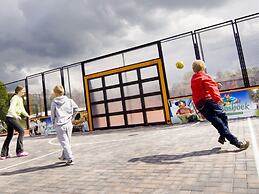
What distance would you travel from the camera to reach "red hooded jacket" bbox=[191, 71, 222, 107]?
408 centimetres

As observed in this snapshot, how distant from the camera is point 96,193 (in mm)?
2740

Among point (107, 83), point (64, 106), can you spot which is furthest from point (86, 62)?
point (64, 106)

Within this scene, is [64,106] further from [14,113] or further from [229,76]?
[229,76]

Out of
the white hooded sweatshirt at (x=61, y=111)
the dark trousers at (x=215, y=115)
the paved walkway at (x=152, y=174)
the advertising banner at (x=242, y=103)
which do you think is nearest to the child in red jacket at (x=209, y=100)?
the dark trousers at (x=215, y=115)

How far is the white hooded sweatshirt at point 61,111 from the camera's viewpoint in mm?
4418

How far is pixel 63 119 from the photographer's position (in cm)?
443

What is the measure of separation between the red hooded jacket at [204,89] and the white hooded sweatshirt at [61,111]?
2.45m

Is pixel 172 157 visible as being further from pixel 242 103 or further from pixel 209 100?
pixel 242 103

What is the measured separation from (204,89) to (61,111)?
271 centimetres

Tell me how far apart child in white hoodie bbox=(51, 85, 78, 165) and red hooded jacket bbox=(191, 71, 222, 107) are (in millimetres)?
2446

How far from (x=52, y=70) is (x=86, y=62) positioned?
2.67 m

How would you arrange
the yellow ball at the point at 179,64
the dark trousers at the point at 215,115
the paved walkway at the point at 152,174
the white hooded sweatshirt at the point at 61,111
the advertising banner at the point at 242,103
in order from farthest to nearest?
the yellow ball at the point at 179,64 → the advertising banner at the point at 242,103 → the white hooded sweatshirt at the point at 61,111 → the dark trousers at the point at 215,115 → the paved walkway at the point at 152,174

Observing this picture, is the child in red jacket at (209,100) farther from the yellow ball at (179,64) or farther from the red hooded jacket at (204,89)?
the yellow ball at (179,64)

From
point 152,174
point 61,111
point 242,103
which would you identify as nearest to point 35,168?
point 61,111
